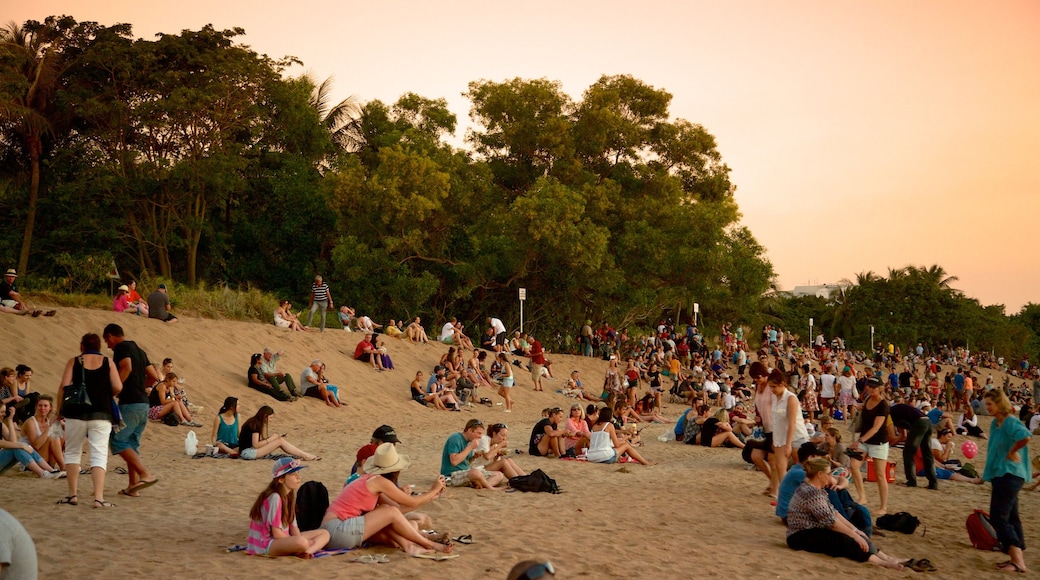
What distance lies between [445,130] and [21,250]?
16645 millimetres

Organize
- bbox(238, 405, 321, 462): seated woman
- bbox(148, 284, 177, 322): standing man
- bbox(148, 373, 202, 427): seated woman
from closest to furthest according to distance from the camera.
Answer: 1. bbox(238, 405, 321, 462): seated woman
2. bbox(148, 373, 202, 427): seated woman
3. bbox(148, 284, 177, 322): standing man

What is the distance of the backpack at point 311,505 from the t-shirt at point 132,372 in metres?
2.44

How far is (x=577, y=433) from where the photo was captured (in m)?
14.2

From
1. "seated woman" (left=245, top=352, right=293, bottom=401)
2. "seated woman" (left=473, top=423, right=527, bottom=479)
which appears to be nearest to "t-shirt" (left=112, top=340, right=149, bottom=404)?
"seated woman" (left=473, top=423, right=527, bottom=479)

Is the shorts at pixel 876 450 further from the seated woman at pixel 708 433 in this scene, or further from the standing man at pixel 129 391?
the standing man at pixel 129 391

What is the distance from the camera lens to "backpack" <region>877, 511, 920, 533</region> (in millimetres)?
9367

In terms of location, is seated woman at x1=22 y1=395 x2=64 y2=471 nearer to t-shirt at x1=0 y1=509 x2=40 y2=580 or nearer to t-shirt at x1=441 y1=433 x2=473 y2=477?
t-shirt at x1=441 y1=433 x2=473 y2=477

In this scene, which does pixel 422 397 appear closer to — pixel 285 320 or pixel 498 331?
pixel 285 320

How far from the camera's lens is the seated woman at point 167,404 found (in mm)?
15680

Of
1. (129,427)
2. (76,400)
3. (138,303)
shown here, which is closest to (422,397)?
(138,303)

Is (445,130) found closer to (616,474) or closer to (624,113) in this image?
(624,113)

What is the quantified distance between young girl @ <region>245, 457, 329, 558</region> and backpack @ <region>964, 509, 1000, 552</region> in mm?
6343

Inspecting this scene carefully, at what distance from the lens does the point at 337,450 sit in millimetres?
14406

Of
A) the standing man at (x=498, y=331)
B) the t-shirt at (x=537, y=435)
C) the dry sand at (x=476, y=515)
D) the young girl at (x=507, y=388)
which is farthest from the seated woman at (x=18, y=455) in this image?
the standing man at (x=498, y=331)
